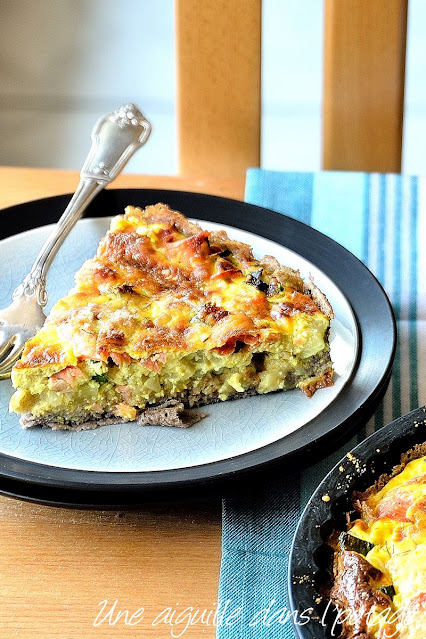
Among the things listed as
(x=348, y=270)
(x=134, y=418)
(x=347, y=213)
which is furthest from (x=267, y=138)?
(x=134, y=418)

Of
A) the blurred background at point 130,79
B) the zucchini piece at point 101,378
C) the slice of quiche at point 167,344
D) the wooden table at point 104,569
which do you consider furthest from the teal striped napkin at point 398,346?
the blurred background at point 130,79

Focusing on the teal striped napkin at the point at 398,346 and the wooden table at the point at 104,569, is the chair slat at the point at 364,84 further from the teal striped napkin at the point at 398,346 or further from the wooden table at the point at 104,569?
the wooden table at the point at 104,569

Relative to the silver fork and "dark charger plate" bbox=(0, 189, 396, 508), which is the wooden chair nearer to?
the silver fork

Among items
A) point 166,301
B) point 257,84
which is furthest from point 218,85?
point 166,301

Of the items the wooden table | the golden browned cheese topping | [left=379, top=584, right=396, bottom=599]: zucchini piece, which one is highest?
the golden browned cheese topping

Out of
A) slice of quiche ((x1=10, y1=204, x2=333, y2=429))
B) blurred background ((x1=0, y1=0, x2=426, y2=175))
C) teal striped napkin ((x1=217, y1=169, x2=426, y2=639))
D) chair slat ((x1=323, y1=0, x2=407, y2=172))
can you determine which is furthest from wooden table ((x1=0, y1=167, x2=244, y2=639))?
blurred background ((x1=0, y1=0, x2=426, y2=175))

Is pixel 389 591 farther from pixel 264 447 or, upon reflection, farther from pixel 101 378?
pixel 101 378
